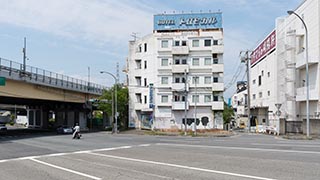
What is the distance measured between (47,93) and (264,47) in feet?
146

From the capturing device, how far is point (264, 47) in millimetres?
80125

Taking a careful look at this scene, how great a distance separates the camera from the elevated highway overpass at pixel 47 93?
44.3 metres

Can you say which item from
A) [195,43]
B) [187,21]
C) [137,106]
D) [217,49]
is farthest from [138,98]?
[217,49]

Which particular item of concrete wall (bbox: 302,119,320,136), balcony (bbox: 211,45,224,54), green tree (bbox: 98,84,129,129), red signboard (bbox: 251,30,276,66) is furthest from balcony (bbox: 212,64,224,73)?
concrete wall (bbox: 302,119,320,136)

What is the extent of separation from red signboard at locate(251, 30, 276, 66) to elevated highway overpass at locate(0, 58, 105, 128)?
106ft

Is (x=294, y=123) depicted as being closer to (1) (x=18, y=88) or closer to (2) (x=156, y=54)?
(2) (x=156, y=54)

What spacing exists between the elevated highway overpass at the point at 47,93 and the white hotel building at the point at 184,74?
35.9 ft

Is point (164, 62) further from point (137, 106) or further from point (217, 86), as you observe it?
point (217, 86)

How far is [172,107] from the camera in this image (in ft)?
220

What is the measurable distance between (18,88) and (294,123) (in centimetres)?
3414

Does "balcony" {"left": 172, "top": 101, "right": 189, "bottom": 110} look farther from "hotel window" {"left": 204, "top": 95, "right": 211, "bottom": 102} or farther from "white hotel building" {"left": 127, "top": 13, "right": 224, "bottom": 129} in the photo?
"hotel window" {"left": 204, "top": 95, "right": 211, "bottom": 102}

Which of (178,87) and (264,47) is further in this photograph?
(264,47)

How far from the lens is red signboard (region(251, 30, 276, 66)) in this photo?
70012 millimetres

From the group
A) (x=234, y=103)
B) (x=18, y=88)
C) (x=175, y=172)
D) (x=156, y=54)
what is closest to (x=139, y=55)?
(x=156, y=54)
